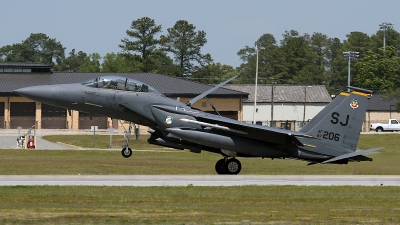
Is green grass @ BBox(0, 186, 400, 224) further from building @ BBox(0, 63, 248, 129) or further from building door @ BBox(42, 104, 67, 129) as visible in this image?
building door @ BBox(42, 104, 67, 129)

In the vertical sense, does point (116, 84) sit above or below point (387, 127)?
above

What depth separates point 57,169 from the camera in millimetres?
30219

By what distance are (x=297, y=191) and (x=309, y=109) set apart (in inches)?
3158

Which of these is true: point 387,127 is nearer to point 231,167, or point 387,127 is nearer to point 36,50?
point 231,167

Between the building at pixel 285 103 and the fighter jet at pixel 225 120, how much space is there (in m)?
70.8

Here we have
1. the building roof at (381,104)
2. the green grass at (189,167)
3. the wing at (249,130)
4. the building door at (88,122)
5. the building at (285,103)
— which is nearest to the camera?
the wing at (249,130)

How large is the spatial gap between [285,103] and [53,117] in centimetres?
A: 3584

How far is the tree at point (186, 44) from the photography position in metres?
136

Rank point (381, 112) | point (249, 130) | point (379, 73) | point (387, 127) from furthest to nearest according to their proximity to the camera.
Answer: point (379, 73), point (381, 112), point (387, 127), point (249, 130)

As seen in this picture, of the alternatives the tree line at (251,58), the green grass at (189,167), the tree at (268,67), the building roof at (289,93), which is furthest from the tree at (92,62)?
the green grass at (189,167)

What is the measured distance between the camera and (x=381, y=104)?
107188 millimetres

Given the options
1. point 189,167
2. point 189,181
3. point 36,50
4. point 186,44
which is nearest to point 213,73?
point 186,44

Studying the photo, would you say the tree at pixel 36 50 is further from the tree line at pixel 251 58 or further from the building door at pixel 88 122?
the building door at pixel 88 122

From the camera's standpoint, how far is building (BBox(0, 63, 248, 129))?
241 feet
